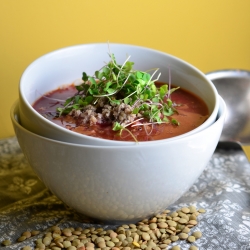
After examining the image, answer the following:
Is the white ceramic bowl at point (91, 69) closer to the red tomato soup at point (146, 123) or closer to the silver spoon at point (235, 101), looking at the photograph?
the red tomato soup at point (146, 123)

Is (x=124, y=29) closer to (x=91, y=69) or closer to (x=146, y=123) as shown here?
(x=91, y=69)

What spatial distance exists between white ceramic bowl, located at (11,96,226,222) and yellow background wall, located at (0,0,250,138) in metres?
0.54

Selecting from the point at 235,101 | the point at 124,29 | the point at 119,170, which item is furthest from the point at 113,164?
the point at 124,29

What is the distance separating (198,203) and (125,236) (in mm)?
246

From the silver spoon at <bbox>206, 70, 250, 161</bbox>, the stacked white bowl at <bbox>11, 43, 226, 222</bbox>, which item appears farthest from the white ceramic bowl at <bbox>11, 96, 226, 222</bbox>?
the silver spoon at <bbox>206, 70, 250, 161</bbox>

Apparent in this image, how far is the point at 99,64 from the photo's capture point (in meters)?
1.43

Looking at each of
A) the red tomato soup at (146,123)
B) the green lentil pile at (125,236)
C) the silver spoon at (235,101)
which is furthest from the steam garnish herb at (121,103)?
the silver spoon at (235,101)

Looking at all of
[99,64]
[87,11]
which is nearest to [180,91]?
[99,64]

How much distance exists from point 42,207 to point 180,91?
45 cm

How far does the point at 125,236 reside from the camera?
112 cm

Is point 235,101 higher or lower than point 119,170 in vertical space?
lower

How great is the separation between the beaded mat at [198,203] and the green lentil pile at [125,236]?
0.07 feet

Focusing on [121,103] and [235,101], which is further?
[235,101]

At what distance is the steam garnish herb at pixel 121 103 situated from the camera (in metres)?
1.11
